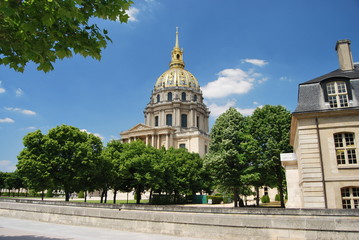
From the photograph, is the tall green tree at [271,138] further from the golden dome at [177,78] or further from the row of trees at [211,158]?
the golden dome at [177,78]

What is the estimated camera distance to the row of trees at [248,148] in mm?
32469

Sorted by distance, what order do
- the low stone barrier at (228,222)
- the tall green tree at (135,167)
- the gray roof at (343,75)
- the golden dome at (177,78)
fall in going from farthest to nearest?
the golden dome at (177,78) → the tall green tree at (135,167) → the gray roof at (343,75) → the low stone barrier at (228,222)

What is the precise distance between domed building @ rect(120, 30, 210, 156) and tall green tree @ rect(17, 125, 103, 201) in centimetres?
5182

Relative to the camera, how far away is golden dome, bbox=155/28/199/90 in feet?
355

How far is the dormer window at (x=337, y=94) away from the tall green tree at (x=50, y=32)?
1713 cm

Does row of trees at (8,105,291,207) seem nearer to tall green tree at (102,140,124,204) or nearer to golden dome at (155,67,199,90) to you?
tall green tree at (102,140,124,204)

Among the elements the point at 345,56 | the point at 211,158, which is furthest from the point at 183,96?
the point at 345,56

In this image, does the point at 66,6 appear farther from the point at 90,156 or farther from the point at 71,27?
the point at 90,156

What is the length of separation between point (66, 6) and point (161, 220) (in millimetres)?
8935

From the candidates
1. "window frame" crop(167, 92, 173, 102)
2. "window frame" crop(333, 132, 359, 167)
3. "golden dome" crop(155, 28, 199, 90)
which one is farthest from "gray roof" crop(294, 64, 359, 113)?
"golden dome" crop(155, 28, 199, 90)

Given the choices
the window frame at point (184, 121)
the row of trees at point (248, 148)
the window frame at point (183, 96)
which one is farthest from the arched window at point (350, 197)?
the window frame at point (183, 96)

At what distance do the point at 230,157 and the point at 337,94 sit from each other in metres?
14.8

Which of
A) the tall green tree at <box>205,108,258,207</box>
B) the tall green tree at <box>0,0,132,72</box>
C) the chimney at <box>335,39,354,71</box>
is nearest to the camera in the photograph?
the tall green tree at <box>0,0,132,72</box>

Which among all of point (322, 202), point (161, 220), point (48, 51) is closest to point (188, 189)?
point (322, 202)
